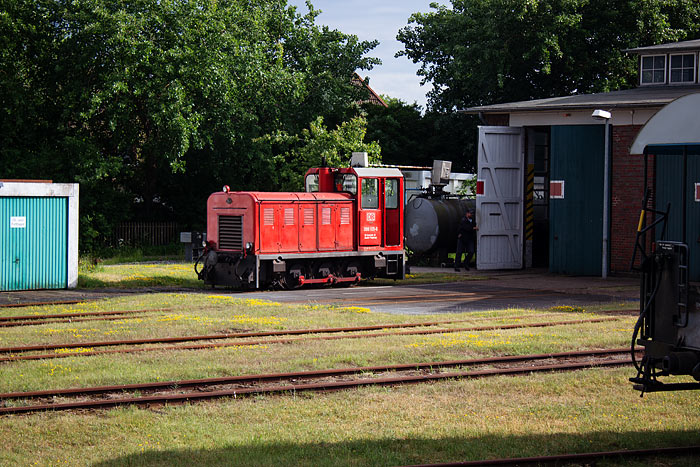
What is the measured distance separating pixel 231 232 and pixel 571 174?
38.4 feet

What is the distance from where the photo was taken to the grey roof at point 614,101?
2634 cm

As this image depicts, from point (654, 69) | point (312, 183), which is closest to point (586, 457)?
point (312, 183)

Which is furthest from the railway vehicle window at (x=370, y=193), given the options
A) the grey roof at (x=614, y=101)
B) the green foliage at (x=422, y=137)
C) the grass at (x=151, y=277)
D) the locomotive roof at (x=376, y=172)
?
the green foliage at (x=422, y=137)

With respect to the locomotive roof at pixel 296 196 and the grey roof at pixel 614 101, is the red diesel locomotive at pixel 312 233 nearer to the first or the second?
the locomotive roof at pixel 296 196

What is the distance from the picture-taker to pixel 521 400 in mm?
10531

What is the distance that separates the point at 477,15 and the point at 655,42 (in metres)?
8.69

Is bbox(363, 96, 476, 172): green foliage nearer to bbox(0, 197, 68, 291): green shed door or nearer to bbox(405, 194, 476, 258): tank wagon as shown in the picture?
bbox(405, 194, 476, 258): tank wagon

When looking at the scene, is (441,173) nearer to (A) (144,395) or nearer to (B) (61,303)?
(B) (61,303)

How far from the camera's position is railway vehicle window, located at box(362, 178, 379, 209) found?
24922 millimetres

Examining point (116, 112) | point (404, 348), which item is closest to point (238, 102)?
point (116, 112)

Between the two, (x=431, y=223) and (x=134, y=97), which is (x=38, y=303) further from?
(x=134, y=97)

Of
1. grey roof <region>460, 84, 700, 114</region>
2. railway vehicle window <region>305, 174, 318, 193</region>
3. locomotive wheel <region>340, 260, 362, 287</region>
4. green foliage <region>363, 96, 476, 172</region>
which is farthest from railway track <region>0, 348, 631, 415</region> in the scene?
green foliage <region>363, 96, 476, 172</region>

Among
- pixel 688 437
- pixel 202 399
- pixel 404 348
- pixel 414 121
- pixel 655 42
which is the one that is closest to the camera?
pixel 688 437

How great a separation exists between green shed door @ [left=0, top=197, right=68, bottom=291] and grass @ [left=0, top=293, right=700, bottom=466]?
8.53 meters
